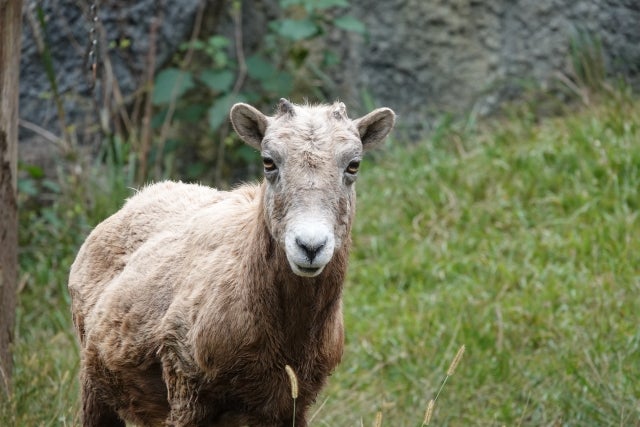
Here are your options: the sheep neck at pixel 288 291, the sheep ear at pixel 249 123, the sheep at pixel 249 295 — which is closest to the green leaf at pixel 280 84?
the sheep at pixel 249 295

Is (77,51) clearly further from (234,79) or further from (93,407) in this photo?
(93,407)

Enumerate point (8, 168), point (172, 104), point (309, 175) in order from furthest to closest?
point (172, 104) → point (8, 168) → point (309, 175)

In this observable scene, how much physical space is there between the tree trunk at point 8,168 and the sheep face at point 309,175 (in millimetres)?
1923

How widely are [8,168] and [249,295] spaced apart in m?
2.32

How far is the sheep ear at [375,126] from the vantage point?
4.78m

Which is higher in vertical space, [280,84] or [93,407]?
[280,84]

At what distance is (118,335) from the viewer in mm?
5094

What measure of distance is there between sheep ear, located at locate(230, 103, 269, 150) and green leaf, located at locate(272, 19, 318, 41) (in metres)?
5.38

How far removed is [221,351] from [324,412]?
2.28 metres

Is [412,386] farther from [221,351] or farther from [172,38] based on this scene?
[172,38]

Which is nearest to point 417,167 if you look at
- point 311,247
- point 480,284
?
point 480,284

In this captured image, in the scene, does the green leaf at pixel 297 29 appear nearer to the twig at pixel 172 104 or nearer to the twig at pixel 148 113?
the twig at pixel 172 104

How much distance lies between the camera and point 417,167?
10.0 meters

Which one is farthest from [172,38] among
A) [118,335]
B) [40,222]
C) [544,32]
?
[118,335]
